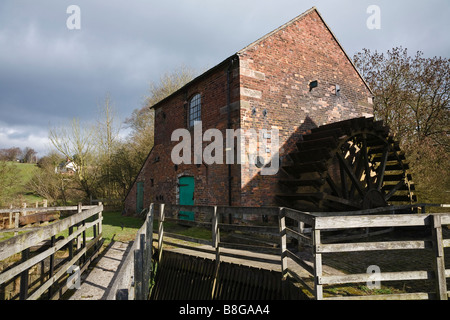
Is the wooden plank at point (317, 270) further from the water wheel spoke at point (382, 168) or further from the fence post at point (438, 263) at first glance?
the water wheel spoke at point (382, 168)

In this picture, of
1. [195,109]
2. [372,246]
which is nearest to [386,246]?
[372,246]

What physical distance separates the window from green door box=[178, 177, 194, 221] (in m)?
2.39

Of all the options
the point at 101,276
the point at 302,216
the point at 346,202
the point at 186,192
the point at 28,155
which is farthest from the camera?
the point at 28,155

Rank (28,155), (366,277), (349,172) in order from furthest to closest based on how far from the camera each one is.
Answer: (28,155) → (349,172) → (366,277)

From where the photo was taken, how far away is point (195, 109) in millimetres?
11055

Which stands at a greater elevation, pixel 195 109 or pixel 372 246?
pixel 195 109

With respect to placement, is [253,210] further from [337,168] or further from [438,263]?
[337,168]

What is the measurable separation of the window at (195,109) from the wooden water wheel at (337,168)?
4.31 meters

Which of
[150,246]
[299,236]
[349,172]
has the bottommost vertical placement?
[150,246]

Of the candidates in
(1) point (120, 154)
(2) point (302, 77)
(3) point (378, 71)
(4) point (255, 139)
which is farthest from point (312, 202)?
(1) point (120, 154)

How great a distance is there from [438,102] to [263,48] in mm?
13090

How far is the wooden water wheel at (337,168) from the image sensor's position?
24.9 feet

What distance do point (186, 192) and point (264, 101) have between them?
4973 millimetres

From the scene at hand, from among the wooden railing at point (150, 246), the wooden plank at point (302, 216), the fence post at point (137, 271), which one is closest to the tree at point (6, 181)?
the wooden railing at point (150, 246)
